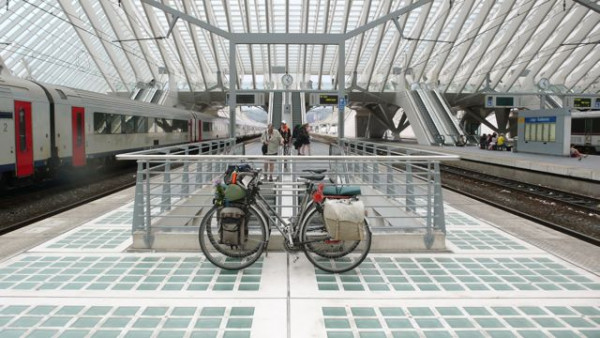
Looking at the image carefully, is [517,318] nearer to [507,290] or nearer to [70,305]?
[507,290]

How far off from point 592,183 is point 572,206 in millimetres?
4544

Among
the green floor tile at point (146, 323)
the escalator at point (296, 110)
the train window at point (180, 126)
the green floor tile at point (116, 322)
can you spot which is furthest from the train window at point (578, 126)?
the green floor tile at point (116, 322)

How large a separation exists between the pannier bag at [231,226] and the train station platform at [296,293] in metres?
0.38

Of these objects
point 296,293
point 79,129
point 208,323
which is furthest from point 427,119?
point 208,323

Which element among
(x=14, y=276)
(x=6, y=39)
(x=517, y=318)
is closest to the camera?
(x=517, y=318)

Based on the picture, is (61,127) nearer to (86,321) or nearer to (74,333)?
(86,321)

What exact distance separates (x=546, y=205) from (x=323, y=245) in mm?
10064

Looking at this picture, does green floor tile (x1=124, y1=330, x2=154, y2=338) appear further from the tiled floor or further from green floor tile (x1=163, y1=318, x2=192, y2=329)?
green floor tile (x1=163, y1=318, x2=192, y2=329)

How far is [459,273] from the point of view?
219 inches

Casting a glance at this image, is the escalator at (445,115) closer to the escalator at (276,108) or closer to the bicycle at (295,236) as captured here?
the escalator at (276,108)

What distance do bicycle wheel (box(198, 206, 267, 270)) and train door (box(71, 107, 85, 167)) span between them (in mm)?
12657

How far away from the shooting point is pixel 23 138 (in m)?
13.4

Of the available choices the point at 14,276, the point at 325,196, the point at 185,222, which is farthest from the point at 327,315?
the point at 185,222

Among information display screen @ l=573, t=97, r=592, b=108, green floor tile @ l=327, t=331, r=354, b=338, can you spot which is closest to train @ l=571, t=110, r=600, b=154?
information display screen @ l=573, t=97, r=592, b=108
